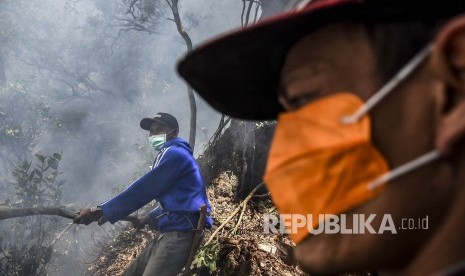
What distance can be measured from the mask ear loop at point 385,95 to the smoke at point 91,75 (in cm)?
2072

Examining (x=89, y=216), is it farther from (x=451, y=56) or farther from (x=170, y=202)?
(x=451, y=56)

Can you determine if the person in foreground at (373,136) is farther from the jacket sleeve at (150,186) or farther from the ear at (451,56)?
the jacket sleeve at (150,186)

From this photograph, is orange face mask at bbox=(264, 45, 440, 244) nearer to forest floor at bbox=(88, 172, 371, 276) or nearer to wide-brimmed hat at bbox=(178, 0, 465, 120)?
wide-brimmed hat at bbox=(178, 0, 465, 120)

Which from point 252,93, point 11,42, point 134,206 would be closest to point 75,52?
point 11,42

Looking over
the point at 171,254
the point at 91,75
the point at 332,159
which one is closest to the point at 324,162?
the point at 332,159

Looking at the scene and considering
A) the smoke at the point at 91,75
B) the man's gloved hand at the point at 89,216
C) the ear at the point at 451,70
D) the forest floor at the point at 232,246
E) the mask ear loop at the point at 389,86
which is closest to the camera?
the ear at the point at 451,70

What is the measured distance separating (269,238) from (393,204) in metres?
3.74

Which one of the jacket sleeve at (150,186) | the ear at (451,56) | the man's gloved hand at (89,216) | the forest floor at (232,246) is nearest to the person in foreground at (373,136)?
the ear at (451,56)

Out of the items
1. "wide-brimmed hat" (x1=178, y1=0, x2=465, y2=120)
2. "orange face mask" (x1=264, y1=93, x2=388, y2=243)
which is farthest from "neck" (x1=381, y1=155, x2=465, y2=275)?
"wide-brimmed hat" (x1=178, y1=0, x2=465, y2=120)

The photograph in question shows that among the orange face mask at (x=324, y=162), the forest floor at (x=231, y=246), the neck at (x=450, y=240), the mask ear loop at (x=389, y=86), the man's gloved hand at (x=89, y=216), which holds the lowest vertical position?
the forest floor at (x=231, y=246)

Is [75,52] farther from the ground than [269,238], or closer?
farther from the ground

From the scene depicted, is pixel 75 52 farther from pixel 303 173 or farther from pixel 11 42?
pixel 303 173

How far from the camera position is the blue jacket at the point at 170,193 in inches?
159

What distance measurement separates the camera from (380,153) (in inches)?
36.6
